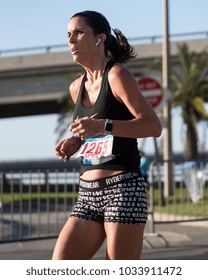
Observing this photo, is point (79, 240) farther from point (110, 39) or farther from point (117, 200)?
point (110, 39)

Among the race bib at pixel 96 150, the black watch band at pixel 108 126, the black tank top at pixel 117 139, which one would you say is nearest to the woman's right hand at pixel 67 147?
the race bib at pixel 96 150

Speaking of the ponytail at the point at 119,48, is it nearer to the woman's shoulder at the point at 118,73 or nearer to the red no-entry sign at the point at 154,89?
the woman's shoulder at the point at 118,73

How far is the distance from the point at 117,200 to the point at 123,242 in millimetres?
222

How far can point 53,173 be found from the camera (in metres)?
11.0

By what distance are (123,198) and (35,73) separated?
130ft

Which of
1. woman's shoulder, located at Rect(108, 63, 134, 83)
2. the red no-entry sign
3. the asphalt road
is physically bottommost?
the asphalt road

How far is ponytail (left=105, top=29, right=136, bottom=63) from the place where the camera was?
4.22m

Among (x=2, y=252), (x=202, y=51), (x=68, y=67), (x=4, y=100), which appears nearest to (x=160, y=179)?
(x=2, y=252)

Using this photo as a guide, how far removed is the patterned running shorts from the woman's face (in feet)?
2.12

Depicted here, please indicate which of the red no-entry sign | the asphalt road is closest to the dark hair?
the asphalt road

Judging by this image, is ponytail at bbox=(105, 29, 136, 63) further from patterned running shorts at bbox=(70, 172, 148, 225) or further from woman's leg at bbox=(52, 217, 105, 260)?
woman's leg at bbox=(52, 217, 105, 260)

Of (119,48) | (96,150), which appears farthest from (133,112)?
(119,48)

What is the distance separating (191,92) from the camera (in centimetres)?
3616
